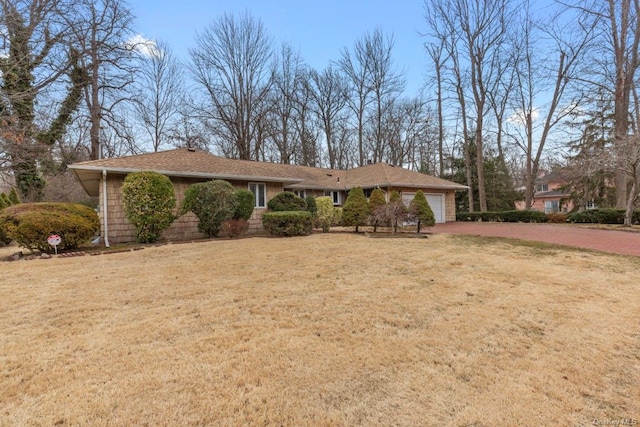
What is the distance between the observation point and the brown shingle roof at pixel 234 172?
11117mm

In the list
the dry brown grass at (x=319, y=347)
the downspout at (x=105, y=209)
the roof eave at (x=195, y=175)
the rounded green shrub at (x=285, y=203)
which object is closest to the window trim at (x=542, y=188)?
the roof eave at (x=195, y=175)

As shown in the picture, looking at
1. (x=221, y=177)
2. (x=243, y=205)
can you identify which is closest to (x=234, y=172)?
(x=221, y=177)

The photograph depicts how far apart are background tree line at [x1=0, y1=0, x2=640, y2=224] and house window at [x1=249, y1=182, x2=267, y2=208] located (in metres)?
8.37

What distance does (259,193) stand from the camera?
14438 millimetres

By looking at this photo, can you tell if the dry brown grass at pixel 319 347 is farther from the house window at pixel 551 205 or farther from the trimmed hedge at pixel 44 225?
the house window at pixel 551 205

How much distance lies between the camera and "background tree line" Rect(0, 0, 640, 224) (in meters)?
15.5

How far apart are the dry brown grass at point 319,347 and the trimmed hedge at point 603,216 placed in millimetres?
14434

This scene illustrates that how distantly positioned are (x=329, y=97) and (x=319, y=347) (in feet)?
88.0

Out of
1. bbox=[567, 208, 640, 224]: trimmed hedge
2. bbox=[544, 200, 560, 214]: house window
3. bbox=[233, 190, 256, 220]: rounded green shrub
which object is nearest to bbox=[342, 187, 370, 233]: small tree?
bbox=[233, 190, 256, 220]: rounded green shrub

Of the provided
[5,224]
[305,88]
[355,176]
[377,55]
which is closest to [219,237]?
[5,224]

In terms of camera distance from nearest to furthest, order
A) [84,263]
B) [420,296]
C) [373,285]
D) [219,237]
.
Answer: [420,296] < [373,285] < [84,263] < [219,237]

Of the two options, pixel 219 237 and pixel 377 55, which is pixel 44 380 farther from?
pixel 377 55

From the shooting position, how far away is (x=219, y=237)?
11.8 meters

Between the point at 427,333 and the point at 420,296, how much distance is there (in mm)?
1257
